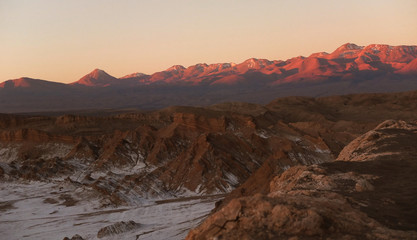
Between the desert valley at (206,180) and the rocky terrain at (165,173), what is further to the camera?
the rocky terrain at (165,173)

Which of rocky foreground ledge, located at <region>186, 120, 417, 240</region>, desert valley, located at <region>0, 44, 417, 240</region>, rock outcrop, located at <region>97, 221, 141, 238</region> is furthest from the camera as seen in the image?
rock outcrop, located at <region>97, 221, 141, 238</region>

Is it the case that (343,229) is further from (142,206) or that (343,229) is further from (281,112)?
(281,112)

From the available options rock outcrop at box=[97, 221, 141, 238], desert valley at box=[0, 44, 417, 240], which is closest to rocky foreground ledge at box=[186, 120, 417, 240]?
desert valley at box=[0, 44, 417, 240]

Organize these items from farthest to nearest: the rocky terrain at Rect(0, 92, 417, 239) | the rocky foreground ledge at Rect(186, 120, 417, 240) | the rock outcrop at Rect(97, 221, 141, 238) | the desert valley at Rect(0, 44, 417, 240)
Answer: the rock outcrop at Rect(97, 221, 141, 238), the rocky terrain at Rect(0, 92, 417, 239), the desert valley at Rect(0, 44, 417, 240), the rocky foreground ledge at Rect(186, 120, 417, 240)

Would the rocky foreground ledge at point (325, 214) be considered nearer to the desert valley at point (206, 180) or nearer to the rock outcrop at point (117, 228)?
the desert valley at point (206, 180)

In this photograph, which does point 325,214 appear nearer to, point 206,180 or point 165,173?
point 206,180

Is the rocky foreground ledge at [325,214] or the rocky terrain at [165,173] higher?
the rocky foreground ledge at [325,214]

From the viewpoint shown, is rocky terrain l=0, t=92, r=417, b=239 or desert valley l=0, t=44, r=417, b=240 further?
rocky terrain l=0, t=92, r=417, b=239

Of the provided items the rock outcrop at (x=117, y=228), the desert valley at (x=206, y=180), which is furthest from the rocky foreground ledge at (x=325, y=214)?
the rock outcrop at (x=117, y=228)

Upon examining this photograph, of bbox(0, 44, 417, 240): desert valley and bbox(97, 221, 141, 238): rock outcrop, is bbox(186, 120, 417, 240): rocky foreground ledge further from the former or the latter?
bbox(97, 221, 141, 238): rock outcrop
